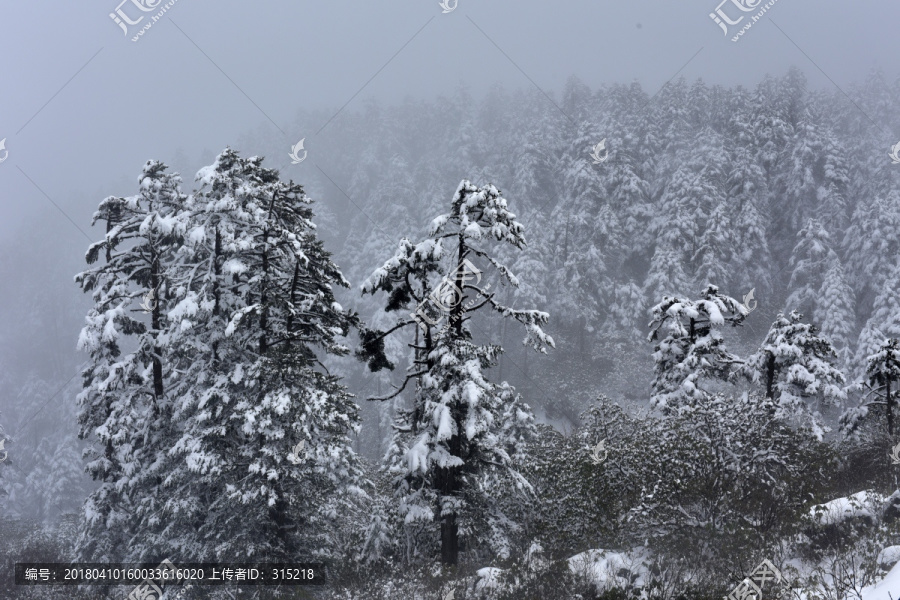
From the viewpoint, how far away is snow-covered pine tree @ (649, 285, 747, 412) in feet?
59.8

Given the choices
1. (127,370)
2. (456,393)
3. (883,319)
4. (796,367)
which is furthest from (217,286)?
(883,319)

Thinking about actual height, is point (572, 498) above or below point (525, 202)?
below

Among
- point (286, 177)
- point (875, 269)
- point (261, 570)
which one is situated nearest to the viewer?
point (261, 570)

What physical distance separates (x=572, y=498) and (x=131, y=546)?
41.2ft

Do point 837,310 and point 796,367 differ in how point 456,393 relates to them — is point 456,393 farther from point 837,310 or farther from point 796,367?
point 837,310

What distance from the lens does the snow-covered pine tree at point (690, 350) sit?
18.2 meters

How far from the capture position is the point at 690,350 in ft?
62.2

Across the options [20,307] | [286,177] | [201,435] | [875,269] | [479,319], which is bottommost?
[201,435]

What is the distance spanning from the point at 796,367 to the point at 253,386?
1841cm

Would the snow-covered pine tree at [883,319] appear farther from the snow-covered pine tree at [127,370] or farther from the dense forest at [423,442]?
the snow-covered pine tree at [127,370]

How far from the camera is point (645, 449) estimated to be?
11.6 m

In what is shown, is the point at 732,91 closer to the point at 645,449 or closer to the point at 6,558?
the point at 645,449

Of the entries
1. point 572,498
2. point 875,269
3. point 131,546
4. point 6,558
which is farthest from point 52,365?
point 875,269

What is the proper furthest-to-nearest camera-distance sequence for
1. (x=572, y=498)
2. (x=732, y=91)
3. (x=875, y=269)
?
(x=732, y=91), (x=875, y=269), (x=572, y=498)
